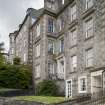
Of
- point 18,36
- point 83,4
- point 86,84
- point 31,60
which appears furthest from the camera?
point 18,36

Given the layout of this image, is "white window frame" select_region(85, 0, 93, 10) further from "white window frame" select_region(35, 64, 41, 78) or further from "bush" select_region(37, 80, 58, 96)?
"white window frame" select_region(35, 64, 41, 78)

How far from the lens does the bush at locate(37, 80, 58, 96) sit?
3754 cm

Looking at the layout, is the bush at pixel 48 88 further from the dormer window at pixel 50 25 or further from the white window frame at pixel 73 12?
the white window frame at pixel 73 12

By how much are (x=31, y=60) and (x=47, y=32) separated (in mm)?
7746

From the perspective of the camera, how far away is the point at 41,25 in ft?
144

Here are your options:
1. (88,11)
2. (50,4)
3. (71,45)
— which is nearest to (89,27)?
(88,11)

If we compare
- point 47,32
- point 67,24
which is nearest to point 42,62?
point 47,32

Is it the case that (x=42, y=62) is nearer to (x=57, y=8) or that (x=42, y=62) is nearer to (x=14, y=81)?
(x=14, y=81)

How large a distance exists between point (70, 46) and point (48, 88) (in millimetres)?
6451

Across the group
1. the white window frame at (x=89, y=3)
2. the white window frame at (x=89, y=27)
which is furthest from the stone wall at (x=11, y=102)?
the white window frame at (x=89, y=3)

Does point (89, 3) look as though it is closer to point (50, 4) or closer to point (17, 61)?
point (50, 4)

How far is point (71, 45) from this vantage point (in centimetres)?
3544

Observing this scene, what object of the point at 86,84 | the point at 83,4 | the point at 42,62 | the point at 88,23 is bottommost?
the point at 86,84

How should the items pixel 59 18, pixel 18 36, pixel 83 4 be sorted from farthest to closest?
pixel 18 36
pixel 59 18
pixel 83 4
